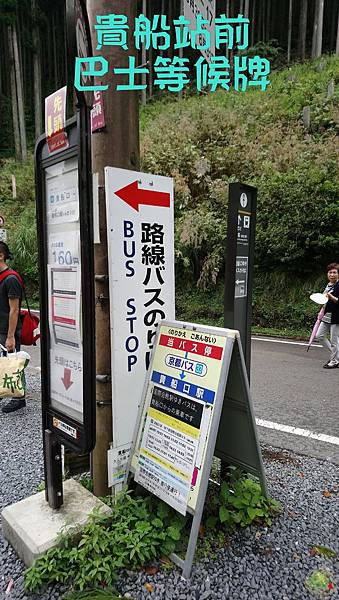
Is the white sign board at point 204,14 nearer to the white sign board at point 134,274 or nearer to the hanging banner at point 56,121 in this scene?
the white sign board at point 134,274

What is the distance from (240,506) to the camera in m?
2.32

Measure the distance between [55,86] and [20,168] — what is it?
1185 cm

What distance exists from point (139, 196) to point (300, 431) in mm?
2837

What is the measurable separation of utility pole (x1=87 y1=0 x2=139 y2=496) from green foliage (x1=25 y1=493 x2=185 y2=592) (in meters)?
0.36

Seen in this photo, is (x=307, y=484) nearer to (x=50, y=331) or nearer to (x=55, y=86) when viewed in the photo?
(x=50, y=331)

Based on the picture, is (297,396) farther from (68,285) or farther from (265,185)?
(265,185)

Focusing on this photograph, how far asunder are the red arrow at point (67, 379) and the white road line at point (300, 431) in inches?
101

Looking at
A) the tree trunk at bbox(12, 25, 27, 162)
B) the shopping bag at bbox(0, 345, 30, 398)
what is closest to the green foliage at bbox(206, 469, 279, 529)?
the shopping bag at bbox(0, 345, 30, 398)

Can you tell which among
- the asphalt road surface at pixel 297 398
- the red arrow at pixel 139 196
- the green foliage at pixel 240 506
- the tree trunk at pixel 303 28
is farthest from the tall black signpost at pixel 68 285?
the tree trunk at pixel 303 28

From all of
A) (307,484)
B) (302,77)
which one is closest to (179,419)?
(307,484)

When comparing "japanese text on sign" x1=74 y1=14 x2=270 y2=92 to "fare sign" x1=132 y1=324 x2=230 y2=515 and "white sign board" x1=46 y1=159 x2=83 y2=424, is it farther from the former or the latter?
"fare sign" x1=132 y1=324 x2=230 y2=515

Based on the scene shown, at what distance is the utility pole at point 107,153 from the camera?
2.24 meters

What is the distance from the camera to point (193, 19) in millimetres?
3033

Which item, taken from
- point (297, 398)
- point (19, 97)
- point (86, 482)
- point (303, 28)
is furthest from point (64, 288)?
point (303, 28)
